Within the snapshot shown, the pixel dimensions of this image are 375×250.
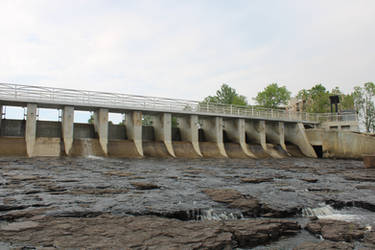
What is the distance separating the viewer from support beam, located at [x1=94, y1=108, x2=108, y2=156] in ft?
75.5

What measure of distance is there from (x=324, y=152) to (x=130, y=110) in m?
21.8

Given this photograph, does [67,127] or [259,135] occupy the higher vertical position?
[67,127]

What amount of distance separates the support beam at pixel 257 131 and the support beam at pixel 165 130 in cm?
1157

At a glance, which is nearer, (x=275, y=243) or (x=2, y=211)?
(x=275, y=243)

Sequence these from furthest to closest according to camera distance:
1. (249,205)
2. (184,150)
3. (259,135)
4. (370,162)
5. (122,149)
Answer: (259,135) → (184,150) → (122,149) → (370,162) → (249,205)

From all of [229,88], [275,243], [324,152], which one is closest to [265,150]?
[324,152]

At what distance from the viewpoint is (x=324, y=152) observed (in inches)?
1223

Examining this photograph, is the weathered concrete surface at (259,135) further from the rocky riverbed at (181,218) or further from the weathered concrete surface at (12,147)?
the rocky riverbed at (181,218)

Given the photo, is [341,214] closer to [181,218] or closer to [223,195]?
[223,195]

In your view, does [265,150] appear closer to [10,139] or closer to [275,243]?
[10,139]

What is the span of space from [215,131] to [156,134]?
6.33m

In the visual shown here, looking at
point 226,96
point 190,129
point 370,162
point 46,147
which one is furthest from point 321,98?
point 46,147

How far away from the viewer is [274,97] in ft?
213

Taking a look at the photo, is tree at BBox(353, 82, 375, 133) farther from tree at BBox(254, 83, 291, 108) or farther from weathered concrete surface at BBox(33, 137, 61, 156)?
weathered concrete surface at BBox(33, 137, 61, 156)
